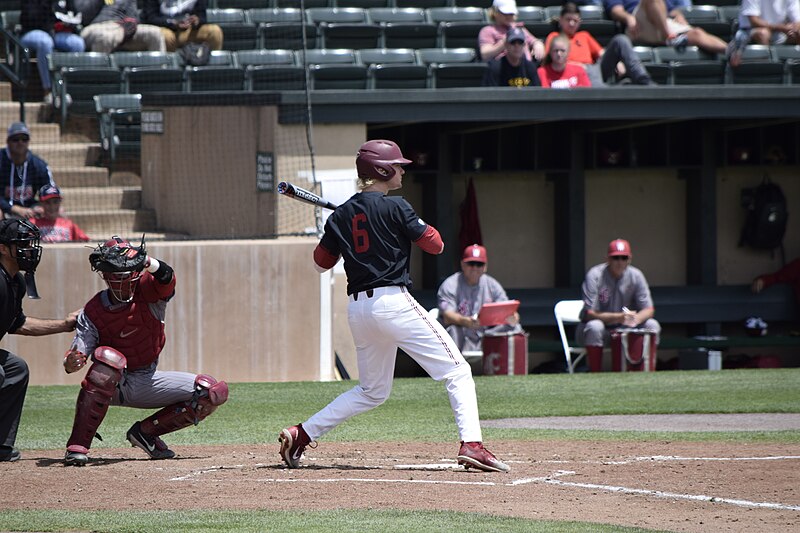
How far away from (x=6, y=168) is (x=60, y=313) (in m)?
1.69

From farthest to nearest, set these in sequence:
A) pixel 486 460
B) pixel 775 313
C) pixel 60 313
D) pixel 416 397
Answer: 1. pixel 775 313
2. pixel 60 313
3. pixel 416 397
4. pixel 486 460

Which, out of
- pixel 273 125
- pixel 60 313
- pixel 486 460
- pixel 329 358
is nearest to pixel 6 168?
pixel 60 313

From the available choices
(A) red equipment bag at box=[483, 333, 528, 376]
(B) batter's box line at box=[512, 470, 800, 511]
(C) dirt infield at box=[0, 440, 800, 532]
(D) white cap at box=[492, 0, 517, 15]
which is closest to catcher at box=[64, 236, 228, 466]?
(C) dirt infield at box=[0, 440, 800, 532]

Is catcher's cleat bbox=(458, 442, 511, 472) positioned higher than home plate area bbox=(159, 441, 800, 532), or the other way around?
catcher's cleat bbox=(458, 442, 511, 472)

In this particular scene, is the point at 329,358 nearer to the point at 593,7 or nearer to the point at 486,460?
the point at 486,460

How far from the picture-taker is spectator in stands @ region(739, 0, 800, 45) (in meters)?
14.2

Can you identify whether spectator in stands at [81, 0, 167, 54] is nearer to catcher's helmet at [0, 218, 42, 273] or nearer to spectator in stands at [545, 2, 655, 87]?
spectator in stands at [545, 2, 655, 87]

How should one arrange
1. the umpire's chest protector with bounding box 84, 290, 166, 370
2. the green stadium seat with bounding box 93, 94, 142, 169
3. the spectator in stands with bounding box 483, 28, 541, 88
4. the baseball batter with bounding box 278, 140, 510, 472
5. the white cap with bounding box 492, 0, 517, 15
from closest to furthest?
the baseball batter with bounding box 278, 140, 510, 472 < the umpire's chest protector with bounding box 84, 290, 166, 370 < the spectator in stands with bounding box 483, 28, 541, 88 < the green stadium seat with bounding box 93, 94, 142, 169 < the white cap with bounding box 492, 0, 517, 15

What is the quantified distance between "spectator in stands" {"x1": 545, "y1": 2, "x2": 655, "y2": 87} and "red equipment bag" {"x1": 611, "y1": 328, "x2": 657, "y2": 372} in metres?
3.00

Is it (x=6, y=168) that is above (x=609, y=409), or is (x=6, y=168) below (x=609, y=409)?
above

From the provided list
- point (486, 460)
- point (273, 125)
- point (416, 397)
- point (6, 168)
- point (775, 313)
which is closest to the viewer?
point (486, 460)

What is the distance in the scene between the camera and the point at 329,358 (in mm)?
11039

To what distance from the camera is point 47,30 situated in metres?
14.1

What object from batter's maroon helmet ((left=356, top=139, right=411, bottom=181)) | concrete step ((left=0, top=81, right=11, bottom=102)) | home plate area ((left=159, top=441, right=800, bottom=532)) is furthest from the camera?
concrete step ((left=0, top=81, right=11, bottom=102))
